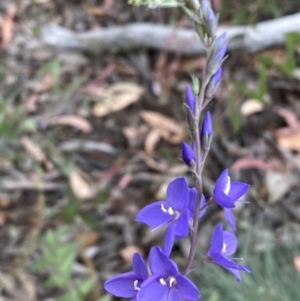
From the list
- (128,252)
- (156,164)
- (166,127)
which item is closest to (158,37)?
(166,127)

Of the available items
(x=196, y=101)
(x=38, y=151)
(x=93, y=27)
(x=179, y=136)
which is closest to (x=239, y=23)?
(x=179, y=136)

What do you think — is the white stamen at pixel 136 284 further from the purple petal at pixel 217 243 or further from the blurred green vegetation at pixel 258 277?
the blurred green vegetation at pixel 258 277

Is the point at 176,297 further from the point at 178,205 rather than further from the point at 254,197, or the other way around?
the point at 254,197

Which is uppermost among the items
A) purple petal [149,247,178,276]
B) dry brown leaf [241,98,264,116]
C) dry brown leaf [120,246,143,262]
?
purple petal [149,247,178,276]

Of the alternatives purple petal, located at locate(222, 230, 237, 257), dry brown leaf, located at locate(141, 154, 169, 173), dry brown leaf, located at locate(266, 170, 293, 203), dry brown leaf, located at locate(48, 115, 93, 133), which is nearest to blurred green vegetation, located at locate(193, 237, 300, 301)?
dry brown leaf, located at locate(266, 170, 293, 203)

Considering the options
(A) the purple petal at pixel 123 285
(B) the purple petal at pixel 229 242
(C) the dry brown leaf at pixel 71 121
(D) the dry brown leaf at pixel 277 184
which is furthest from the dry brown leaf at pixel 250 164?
(A) the purple petal at pixel 123 285

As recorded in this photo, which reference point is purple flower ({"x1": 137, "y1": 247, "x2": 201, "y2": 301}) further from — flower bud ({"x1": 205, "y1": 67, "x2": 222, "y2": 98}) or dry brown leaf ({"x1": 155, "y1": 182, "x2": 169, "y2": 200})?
dry brown leaf ({"x1": 155, "y1": 182, "x2": 169, "y2": 200})

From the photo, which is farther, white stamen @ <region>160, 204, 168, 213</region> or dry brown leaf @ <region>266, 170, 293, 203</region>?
dry brown leaf @ <region>266, 170, 293, 203</region>
